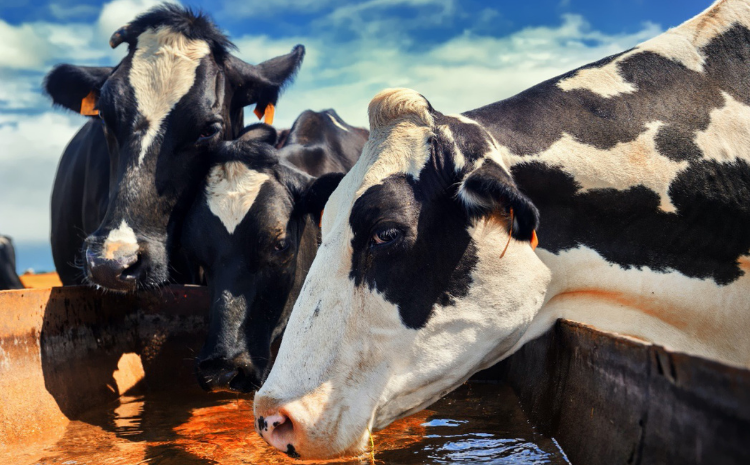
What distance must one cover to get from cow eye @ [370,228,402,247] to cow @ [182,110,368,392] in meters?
1.28

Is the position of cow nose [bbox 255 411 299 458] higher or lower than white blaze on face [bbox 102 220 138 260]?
lower

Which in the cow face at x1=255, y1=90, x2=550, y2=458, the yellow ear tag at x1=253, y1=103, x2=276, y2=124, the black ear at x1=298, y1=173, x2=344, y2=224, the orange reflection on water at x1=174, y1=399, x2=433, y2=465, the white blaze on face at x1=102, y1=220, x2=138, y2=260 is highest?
the yellow ear tag at x1=253, y1=103, x2=276, y2=124

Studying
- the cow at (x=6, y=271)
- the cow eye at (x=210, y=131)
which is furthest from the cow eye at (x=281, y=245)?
the cow at (x=6, y=271)

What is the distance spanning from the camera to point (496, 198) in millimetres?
2367

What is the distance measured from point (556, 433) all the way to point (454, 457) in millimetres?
416

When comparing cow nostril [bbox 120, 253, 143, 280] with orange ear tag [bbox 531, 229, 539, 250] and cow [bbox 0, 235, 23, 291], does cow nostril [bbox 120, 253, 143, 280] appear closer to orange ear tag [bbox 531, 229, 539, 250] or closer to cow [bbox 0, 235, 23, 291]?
orange ear tag [bbox 531, 229, 539, 250]

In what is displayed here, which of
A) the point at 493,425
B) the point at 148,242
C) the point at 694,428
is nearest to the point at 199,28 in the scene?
the point at 148,242

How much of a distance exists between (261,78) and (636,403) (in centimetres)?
380

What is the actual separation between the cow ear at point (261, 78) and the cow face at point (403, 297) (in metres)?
2.57

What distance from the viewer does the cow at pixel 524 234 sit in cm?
237

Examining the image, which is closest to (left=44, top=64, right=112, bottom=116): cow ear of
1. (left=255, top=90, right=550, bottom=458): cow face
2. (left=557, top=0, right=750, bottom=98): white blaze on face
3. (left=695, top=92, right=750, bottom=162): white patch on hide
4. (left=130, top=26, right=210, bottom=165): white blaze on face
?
(left=130, top=26, right=210, bottom=165): white blaze on face

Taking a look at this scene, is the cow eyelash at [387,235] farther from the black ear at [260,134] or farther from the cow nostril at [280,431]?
the black ear at [260,134]

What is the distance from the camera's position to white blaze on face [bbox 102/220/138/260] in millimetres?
3549

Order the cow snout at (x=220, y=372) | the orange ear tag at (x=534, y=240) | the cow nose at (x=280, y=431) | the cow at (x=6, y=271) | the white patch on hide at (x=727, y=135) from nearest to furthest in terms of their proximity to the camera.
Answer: the cow nose at (x=280, y=431) < the orange ear tag at (x=534, y=240) < the white patch on hide at (x=727, y=135) < the cow snout at (x=220, y=372) < the cow at (x=6, y=271)
